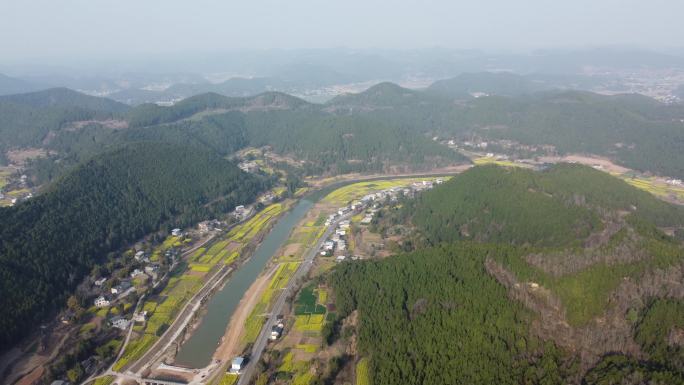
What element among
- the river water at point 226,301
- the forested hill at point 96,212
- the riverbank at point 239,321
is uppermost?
the forested hill at point 96,212

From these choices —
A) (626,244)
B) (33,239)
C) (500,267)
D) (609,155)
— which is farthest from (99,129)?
(609,155)

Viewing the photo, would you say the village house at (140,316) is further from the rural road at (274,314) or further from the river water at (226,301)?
the rural road at (274,314)

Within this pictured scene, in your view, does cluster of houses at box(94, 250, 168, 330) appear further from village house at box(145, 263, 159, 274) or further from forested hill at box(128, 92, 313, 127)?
forested hill at box(128, 92, 313, 127)

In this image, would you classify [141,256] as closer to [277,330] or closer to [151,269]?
[151,269]

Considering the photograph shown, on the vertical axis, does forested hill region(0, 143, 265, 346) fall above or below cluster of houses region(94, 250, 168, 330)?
above

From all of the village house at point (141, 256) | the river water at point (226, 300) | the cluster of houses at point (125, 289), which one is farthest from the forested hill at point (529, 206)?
the village house at point (141, 256)

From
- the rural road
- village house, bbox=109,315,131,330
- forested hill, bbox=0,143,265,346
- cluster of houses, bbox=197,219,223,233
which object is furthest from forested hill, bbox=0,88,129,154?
the rural road
